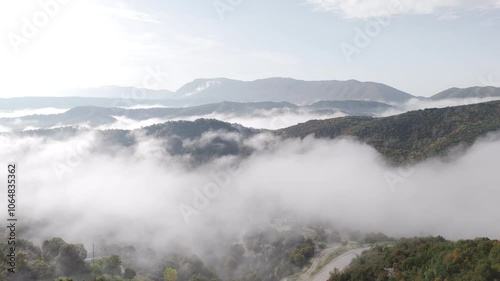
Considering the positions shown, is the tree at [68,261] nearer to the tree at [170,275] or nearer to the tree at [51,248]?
the tree at [51,248]

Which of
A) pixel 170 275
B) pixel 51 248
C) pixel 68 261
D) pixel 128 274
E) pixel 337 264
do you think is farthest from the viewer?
pixel 51 248

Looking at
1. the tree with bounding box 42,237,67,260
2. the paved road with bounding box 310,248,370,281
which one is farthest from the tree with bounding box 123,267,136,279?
the paved road with bounding box 310,248,370,281

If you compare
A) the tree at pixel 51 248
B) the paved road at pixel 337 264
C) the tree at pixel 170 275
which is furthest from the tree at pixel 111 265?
the paved road at pixel 337 264

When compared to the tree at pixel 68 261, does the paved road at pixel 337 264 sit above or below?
below

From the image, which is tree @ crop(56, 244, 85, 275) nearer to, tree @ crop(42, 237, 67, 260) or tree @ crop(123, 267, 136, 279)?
tree @ crop(123, 267, 136, 279)

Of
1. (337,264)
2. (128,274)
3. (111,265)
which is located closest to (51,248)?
(111,265)

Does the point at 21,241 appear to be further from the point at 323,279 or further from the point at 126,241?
the point at 323,279

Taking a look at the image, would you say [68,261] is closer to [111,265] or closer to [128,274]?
[111,265]

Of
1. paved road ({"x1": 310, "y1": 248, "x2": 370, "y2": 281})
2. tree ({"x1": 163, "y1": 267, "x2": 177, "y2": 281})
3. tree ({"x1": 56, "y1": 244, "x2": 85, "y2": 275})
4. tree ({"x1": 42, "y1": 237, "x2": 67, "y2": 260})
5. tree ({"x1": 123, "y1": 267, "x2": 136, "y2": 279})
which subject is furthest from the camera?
tree ({"x1": 42, "y1": 237, "x2": 67, "y2": 260})
